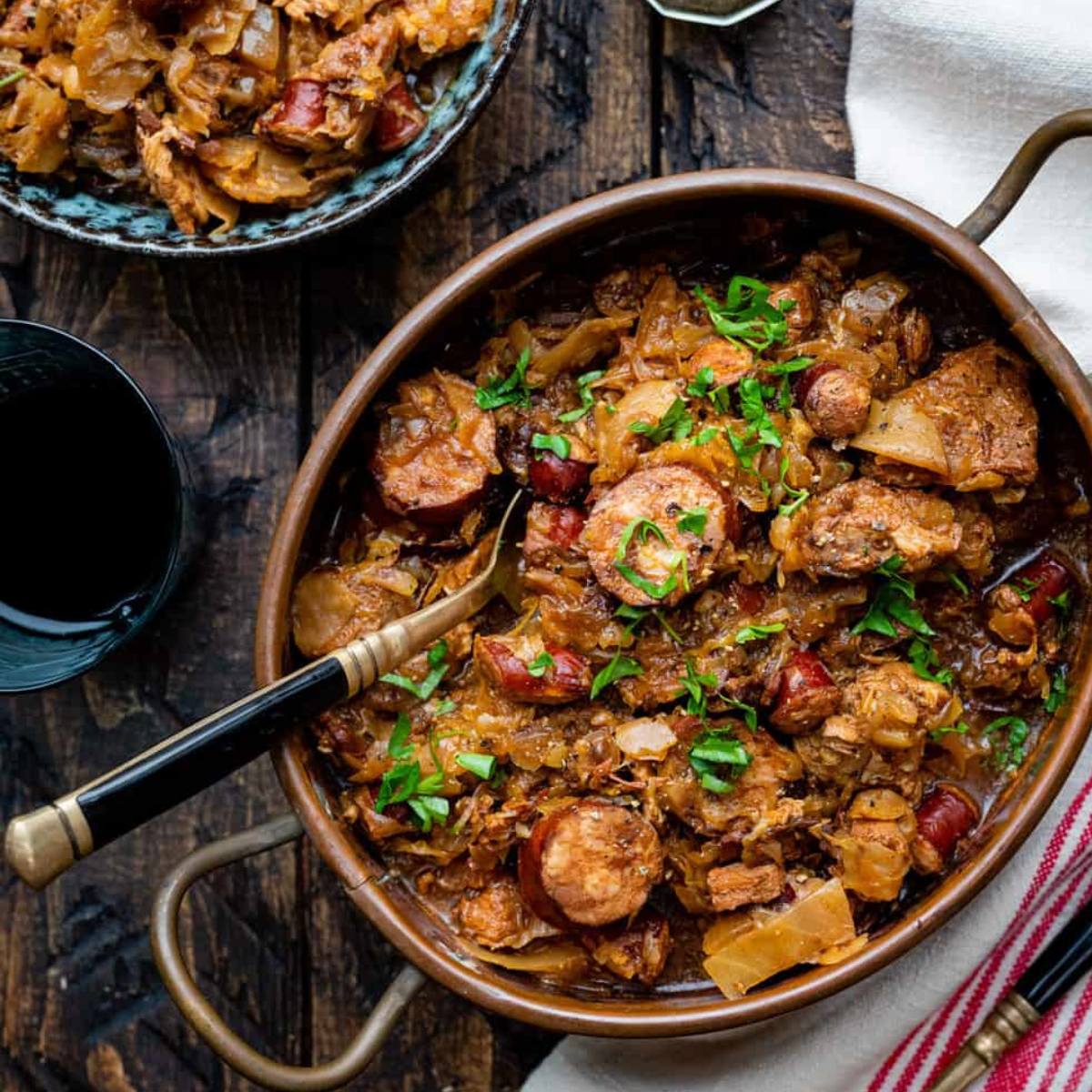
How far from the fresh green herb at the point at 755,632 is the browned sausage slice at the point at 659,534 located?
129mm

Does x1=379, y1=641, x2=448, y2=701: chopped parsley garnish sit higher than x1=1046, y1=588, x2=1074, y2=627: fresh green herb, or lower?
lower

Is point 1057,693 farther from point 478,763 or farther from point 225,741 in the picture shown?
point 225,741

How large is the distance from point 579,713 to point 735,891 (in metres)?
0.47

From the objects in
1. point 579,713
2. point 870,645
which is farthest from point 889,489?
point 579,713

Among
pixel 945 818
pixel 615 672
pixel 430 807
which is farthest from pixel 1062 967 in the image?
pixel 430 807

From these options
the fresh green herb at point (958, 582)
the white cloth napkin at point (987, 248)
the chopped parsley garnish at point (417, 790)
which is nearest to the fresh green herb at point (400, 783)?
the chopped parsley garnish at point (417, 790)

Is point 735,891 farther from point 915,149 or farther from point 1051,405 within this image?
point 915,149

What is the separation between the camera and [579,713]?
2877 millimetres

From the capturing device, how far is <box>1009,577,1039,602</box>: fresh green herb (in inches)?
113

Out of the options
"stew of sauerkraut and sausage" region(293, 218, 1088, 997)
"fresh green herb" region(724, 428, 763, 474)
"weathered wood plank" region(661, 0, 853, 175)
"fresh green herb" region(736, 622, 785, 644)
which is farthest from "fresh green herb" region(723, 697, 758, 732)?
"weathered wood plank" region(661, 0, 853, 175)

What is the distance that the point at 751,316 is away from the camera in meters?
2.88

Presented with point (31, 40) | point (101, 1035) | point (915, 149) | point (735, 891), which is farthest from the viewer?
point (101, 1035)

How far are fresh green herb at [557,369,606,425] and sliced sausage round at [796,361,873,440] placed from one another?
43 centimetres

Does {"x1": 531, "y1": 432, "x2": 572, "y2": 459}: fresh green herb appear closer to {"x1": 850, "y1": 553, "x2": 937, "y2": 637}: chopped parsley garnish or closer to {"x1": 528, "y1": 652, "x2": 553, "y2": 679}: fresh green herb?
{"x1": 528, "y1": 652, "x2": 553, "y2": 679}: fresh green herb
